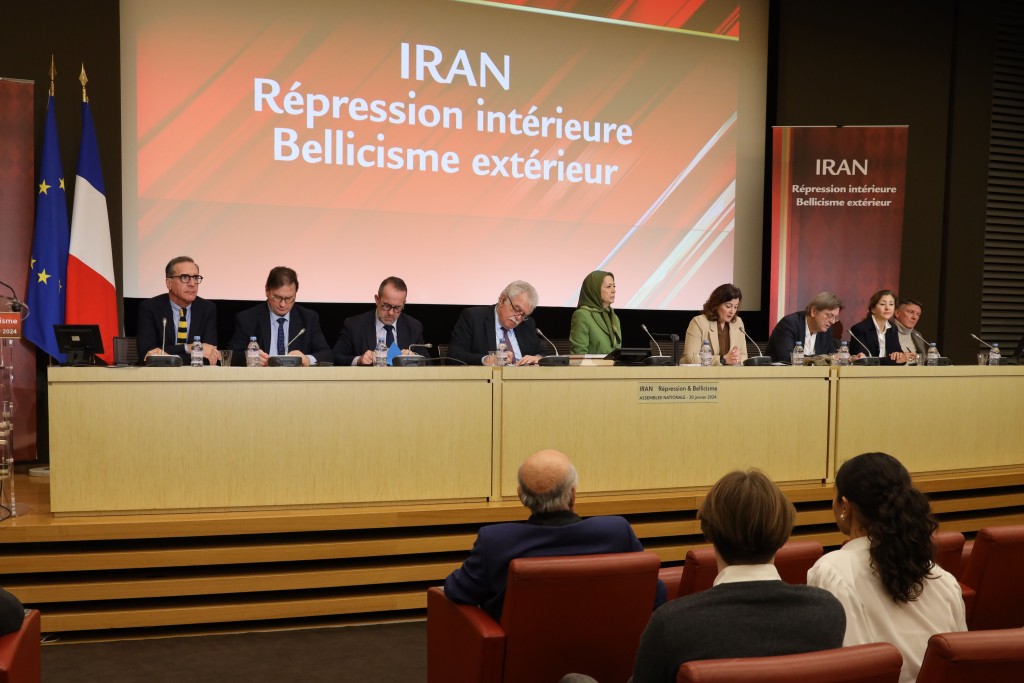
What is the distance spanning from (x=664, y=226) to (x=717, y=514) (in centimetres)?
534

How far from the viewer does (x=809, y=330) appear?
17.9 ft

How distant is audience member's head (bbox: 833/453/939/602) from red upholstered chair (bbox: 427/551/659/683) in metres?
0.45

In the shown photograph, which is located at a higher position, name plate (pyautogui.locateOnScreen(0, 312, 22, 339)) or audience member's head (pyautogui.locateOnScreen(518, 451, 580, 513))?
name plate (pyautogui.locateOnScreen(0, 312, 22, 339))

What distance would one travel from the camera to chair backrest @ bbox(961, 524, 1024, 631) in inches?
86.8

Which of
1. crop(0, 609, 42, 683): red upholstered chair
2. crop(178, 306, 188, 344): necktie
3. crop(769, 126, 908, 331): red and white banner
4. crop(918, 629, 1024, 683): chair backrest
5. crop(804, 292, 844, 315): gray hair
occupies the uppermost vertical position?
crop(769, 126, 908, 331): red and white banner

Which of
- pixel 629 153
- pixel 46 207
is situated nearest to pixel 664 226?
pixel 629 153

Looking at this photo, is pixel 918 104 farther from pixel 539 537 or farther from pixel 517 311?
pixel 539 537

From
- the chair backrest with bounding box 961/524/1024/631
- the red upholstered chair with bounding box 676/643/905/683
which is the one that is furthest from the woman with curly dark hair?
the chair backrest with bounding box 961/524/1024/631

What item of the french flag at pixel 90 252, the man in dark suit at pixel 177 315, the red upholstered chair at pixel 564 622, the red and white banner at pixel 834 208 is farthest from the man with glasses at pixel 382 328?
the red and white banner at pixel 834 208

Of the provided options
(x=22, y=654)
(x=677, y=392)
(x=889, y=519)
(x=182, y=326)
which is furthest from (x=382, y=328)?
(x=889, y=519)

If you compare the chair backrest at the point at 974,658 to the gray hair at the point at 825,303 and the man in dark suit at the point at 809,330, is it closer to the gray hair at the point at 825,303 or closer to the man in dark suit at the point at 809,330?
the man in dark suit at the point at 809,330

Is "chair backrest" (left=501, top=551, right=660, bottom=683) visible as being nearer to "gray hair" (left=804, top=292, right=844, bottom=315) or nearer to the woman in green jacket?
the woman in green jacket

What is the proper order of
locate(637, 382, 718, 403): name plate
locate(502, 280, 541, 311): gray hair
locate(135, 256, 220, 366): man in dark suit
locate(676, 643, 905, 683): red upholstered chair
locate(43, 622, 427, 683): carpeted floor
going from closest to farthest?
locate(676, 643, 905, 683): red upholstered chair, locate(43, 622, 427, 683): carpeted floor, locate(637, 382, 718, 403): name plate, locate(135, 256, 220, 366): man in dark suit, locate(502, 280, 541, 311): gray hair

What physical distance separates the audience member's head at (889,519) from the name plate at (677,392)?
1.97 meters
